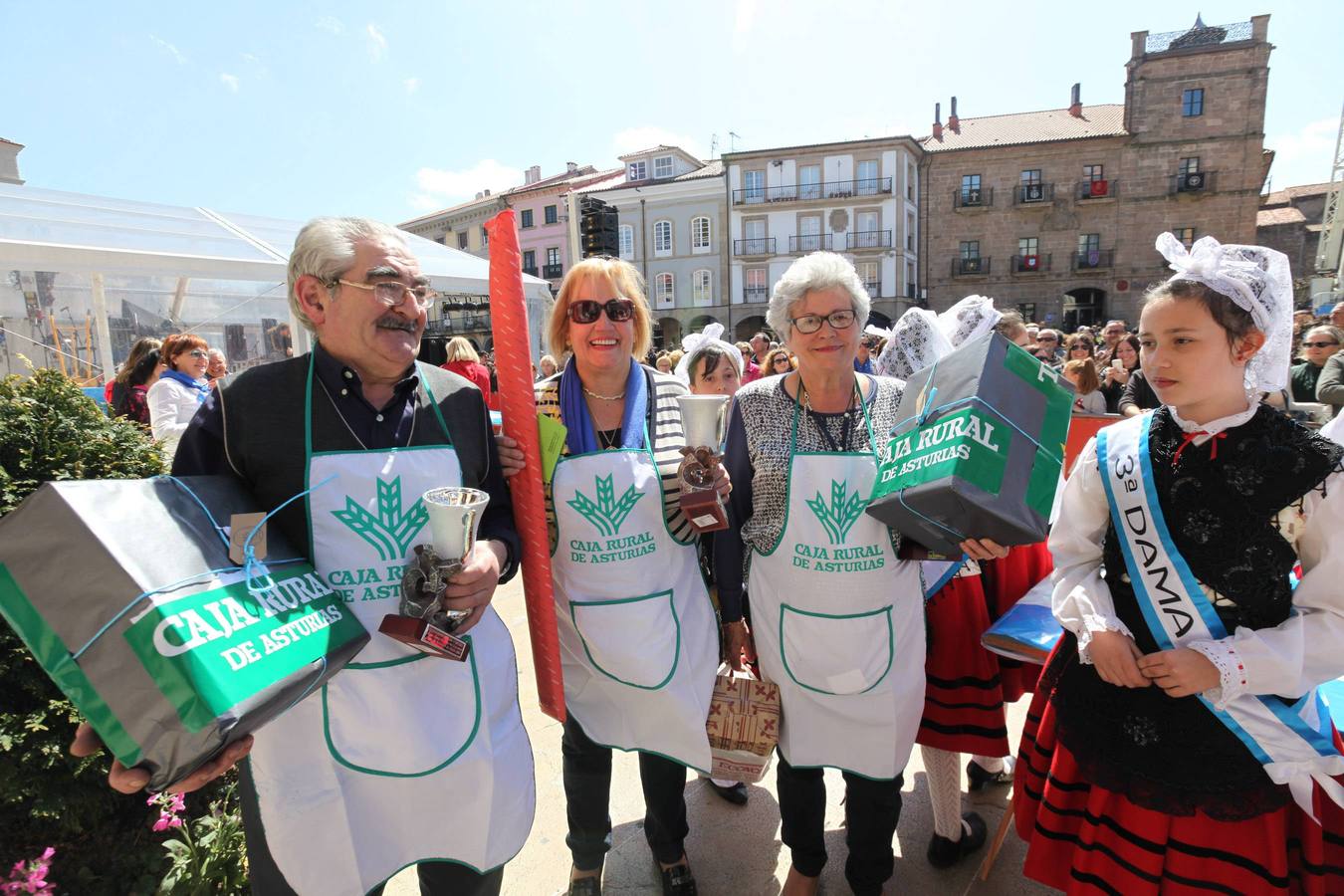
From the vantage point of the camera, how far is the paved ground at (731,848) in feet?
7.52

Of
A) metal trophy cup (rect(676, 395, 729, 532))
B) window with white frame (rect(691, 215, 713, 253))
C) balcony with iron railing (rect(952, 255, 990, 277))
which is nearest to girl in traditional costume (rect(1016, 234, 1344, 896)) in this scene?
metal trophy cup (rect(676, 395, 729, 532))

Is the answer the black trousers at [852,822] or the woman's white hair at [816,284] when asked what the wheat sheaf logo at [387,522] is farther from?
the black trousers at [852,822]

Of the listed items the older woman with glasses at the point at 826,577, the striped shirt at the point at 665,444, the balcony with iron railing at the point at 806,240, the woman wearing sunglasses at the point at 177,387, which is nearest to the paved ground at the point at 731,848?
the older woman with glasses at the point at 826,577

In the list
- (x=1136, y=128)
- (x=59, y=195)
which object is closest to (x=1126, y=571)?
(x=59, y=195)

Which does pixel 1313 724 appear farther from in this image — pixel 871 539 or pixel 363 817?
pixel 363 817

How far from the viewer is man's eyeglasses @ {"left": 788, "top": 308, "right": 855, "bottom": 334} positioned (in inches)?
78.3

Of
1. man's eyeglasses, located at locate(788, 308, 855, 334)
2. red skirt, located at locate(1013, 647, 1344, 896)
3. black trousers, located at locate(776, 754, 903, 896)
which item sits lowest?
black trousers, located at locate(776, 754, 903, 896)

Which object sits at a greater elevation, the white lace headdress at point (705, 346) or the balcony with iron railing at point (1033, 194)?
the balcony with iron railing at point (1033, 194)

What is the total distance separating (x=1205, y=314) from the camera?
1.50 metres

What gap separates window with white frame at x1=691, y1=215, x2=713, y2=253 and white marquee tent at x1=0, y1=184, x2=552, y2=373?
2502cm

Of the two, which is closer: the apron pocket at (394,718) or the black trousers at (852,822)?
the apron pocket at (394,718)

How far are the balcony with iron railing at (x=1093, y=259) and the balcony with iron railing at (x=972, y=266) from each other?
3.67 meters

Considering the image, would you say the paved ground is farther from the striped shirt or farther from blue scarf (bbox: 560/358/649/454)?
blue scarf (bbox: 560/358/649/454)

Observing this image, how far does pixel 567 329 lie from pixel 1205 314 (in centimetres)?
168
